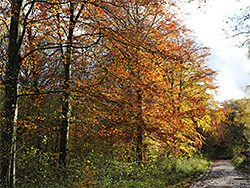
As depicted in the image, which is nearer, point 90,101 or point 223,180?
point 90,101

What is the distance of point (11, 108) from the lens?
21.7 feet

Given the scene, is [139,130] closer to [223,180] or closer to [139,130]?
[139,130]

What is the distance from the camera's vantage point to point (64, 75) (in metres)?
8.99

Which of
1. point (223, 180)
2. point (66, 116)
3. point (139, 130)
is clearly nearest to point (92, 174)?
point (66, 116)

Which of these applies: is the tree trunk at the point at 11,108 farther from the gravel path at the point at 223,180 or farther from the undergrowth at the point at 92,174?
the gravel path at the point at 223,180

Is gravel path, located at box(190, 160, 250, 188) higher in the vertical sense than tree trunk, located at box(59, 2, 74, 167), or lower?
lower

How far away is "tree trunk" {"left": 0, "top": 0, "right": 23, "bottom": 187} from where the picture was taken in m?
6.27

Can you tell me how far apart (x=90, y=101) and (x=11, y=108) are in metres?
2.53

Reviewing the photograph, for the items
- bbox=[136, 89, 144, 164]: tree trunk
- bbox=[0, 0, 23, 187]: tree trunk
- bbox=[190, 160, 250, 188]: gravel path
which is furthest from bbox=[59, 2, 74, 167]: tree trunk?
bbox=[190, 160, 250, 188]: gravel path

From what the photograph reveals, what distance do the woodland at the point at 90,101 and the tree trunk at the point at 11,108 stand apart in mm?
26

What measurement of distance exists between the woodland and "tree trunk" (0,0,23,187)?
3cm

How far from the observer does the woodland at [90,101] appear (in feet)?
22.8

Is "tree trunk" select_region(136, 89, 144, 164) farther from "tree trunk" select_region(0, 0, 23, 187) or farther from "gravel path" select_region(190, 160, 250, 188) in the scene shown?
"tree trunk" select_region(0, 0, 23, 187)

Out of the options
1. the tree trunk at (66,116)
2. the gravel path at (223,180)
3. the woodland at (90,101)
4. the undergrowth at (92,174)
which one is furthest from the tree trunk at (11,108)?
the gravel path at (223,180)
